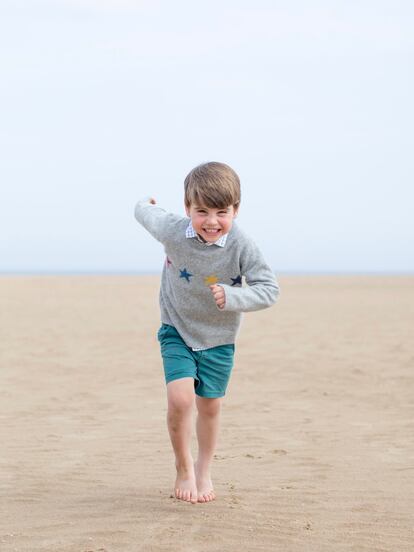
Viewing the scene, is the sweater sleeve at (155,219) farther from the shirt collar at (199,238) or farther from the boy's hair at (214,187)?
the boy's hair at (214,187)

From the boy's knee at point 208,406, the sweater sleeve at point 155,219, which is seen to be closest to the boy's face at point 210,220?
the sweater sleeve at point 155,219

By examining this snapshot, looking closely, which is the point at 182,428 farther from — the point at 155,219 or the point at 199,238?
the point at 155,219

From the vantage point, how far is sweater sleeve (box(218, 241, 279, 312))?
4.23 m

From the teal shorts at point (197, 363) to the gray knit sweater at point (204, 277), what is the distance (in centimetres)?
4

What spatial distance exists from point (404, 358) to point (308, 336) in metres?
3.22

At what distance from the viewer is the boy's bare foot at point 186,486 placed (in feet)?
15.1

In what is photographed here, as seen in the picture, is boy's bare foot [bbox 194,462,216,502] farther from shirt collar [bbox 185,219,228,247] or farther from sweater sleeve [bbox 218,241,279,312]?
shirt collar [bbox 185,219,228,247]

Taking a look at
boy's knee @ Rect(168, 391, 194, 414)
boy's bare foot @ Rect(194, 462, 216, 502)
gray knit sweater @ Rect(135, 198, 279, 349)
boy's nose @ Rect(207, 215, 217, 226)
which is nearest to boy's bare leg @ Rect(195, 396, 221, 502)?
boy's bare foot @ Rect(194, 462, 216, 502)

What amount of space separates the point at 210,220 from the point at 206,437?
1203 millimetres

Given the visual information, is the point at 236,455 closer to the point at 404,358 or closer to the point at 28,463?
the point at 28,463

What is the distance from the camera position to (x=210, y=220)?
14.1 ft

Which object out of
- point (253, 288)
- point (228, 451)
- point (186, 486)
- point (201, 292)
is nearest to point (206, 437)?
point (186, 486)

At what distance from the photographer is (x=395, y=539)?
4.09 metres

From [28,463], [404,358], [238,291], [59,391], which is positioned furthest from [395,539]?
[404,358]
